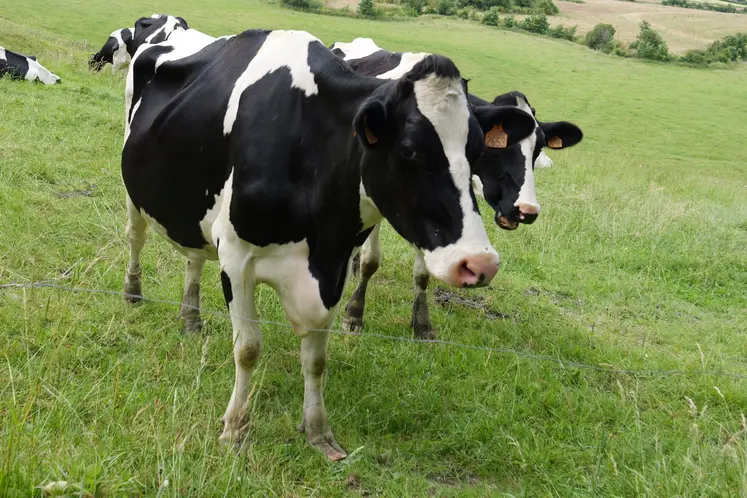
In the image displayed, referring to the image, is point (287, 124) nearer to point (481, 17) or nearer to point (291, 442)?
point (291, 442)

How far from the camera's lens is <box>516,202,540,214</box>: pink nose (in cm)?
531

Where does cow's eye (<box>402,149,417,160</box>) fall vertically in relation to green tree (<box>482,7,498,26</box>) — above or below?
above

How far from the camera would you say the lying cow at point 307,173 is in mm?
2740

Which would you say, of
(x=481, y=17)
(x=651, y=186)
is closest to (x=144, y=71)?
(x=651, y=186)

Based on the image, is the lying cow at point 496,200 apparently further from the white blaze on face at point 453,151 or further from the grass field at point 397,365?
the white blaze on face at point 453,151

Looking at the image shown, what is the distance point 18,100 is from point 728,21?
73.5m

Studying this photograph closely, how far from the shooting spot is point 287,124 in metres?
3.32

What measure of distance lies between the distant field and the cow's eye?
210 ft

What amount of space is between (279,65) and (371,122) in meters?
1.01

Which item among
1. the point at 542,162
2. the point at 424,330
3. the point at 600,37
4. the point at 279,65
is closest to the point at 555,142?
the point at 424,330

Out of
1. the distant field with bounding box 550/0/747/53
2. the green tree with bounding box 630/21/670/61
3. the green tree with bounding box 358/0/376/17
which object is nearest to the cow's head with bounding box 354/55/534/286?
the green tree with bounding box 358/0/376/17

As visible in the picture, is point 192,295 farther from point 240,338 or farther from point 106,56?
point 106,56

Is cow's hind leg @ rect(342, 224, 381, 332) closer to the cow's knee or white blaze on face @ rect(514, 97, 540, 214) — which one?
white blaze on face @ rect(514, 97, 540, 214)

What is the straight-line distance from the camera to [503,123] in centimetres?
335
